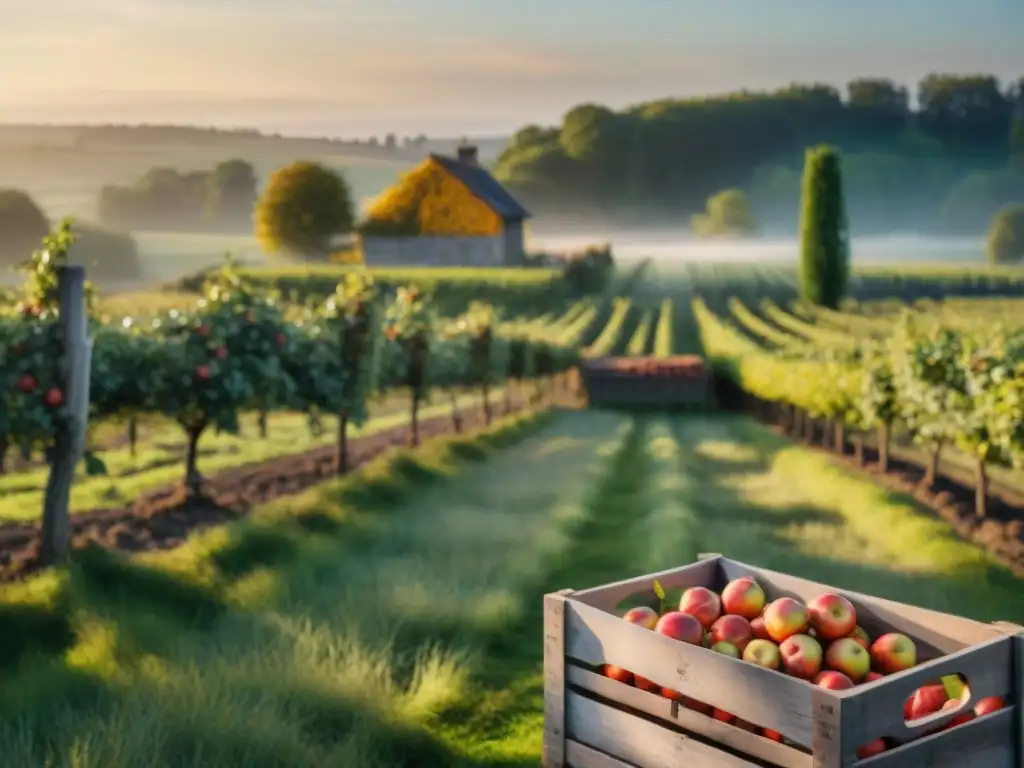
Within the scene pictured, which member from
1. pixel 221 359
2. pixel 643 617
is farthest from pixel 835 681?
pixel 221 359

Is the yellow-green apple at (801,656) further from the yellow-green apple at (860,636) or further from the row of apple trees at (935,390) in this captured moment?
the row of apple trees at (935,390)

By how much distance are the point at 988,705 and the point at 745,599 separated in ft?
2.37

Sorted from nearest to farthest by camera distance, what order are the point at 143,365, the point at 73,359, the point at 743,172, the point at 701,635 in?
the point at 701,635 < the point at 73,359 < the point at 143,365 < the point at 743,172

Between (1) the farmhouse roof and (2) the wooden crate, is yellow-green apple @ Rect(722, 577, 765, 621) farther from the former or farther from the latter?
(1) the farmhouse roof

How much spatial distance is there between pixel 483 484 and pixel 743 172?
12.3 meters

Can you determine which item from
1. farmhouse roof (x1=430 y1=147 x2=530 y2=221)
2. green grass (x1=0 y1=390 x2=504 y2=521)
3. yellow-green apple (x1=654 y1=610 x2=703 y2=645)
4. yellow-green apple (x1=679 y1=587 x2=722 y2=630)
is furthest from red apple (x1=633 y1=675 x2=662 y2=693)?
farmhouse roof (x1=430 y1=147 x2=530 y2=221)

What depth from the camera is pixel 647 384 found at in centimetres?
2505

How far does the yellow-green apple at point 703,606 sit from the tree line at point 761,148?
1535 centimetres

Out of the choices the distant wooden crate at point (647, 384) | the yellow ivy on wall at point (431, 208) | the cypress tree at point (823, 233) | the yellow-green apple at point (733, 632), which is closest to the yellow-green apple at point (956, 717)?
the yellow-green apple at point (733, 632)

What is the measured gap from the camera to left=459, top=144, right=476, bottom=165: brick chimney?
20247mm

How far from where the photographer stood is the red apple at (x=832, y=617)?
11.2 ft

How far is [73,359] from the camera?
23.0 ft

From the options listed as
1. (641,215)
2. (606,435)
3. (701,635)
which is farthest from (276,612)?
(641,215)

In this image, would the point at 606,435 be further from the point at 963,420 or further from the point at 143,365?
the point at 143,365
